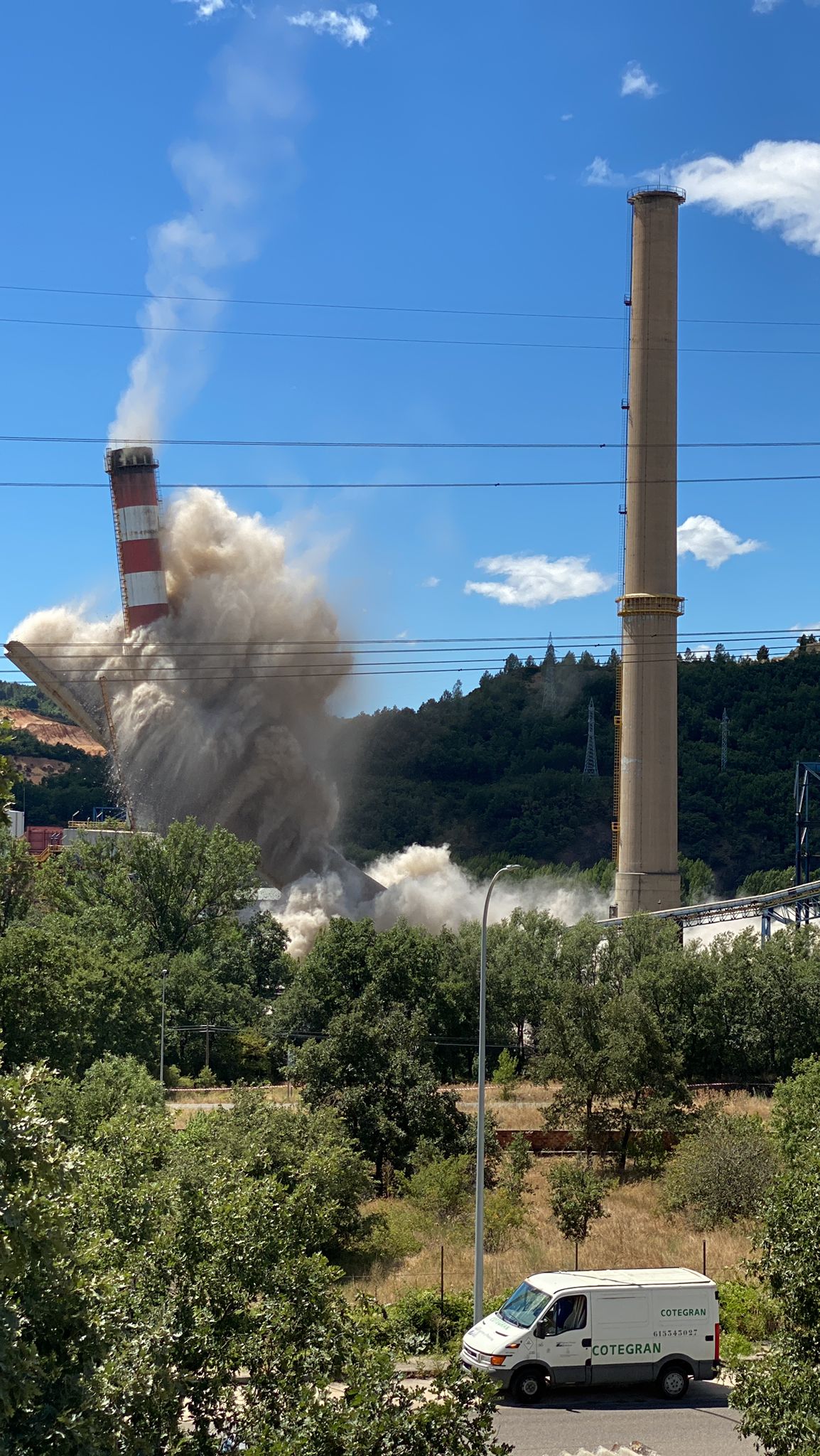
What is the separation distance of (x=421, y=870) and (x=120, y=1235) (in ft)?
197

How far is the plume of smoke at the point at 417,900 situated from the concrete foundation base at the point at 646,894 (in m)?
6.31

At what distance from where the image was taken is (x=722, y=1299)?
766 inches

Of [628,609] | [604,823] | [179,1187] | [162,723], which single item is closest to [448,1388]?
[179,1187]

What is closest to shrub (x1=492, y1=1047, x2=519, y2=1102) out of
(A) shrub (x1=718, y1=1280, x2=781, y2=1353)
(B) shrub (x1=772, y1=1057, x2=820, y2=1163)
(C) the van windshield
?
(B) shrub (x1=772, y1=1057, x2=820, y2=1163)

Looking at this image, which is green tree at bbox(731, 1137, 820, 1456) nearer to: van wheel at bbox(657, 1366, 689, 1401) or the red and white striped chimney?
van wheel at bbox(657, 1366, 689, 1401)

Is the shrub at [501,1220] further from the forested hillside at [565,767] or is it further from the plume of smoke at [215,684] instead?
the forested hillside at [565,767]

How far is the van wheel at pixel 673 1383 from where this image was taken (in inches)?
667

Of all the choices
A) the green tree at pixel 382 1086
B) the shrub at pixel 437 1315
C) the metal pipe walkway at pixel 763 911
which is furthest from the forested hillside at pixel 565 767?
the shrub at pixel 437 1315

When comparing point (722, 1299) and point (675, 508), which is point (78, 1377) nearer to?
point (722, 1299)

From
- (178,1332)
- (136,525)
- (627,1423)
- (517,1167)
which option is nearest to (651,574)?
(136,525)

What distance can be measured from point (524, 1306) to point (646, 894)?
4008 cm

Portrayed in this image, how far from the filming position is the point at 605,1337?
16.9 m

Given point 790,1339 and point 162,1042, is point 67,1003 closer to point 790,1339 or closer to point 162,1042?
point 162,1042

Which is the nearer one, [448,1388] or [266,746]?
[448,1388]
